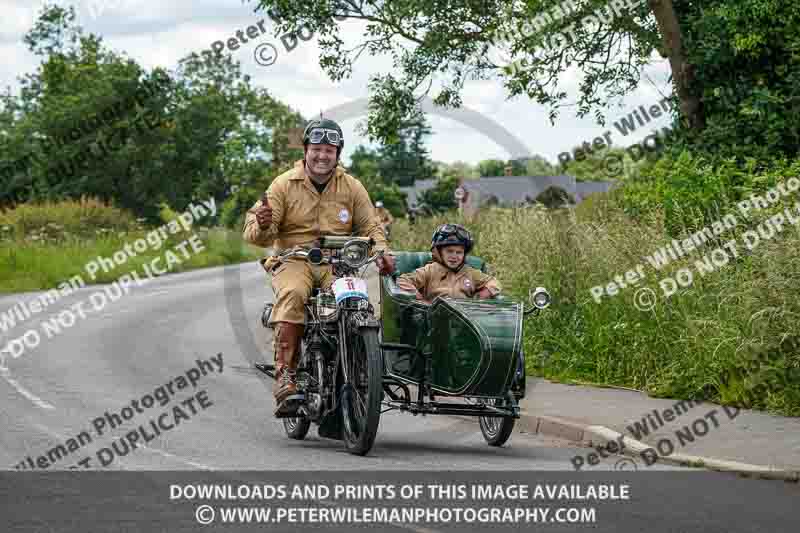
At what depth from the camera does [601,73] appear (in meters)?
22.3

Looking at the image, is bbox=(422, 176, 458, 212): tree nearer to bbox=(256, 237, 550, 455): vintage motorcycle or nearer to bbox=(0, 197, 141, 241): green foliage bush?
bbox=(0, 197, 141, 241): green foliage bush

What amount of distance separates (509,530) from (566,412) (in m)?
5.01

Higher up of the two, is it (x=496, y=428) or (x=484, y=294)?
(x=484, y=294)

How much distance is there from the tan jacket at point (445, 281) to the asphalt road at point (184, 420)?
1265mm

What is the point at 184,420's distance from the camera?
11.9 m

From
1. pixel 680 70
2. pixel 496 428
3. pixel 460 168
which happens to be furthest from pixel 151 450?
pixel 460 168

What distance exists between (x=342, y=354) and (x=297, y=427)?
142 centimetres

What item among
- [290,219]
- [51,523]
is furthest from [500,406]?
[51,523]

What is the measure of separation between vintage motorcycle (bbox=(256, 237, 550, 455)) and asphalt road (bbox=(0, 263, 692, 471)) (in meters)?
0.34

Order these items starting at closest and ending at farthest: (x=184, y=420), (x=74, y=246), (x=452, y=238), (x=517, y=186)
Answer: 1. (x=452, y=238)
2. (x=184, y=420)
3. (x=74, y=246)
4. (x=517, y=186)

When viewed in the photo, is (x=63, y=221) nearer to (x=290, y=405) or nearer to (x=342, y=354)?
(x=290, y=405)

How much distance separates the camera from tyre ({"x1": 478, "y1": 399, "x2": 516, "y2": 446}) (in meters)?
10.3

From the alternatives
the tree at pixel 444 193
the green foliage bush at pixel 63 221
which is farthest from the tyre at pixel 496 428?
the tree at pixel 444 193

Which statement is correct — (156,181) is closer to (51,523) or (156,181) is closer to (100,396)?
(100,396)
